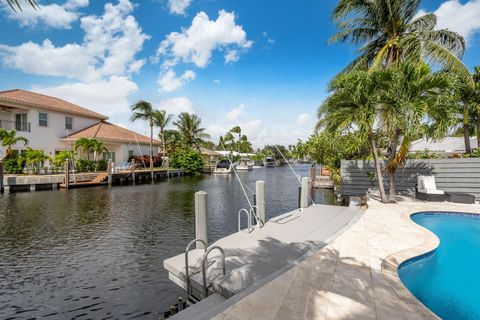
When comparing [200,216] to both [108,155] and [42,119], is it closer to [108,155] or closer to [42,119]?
[42,119]

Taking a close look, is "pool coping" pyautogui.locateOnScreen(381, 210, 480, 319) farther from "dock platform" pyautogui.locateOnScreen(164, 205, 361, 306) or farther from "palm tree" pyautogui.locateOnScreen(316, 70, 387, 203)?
"palm tree" pyautogui.locateOnScreen(316, 70, 387, 203)

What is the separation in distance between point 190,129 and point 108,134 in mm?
17181

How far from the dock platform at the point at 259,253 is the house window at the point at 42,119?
3005 centimetres

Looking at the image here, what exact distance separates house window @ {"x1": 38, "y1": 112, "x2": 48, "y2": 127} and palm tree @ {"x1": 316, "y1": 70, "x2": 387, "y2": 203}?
2999 cm

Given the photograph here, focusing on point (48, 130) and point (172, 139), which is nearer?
point (48, 130)

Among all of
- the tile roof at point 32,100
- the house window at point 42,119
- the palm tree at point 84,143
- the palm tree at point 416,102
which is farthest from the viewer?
the house window at point 42,119

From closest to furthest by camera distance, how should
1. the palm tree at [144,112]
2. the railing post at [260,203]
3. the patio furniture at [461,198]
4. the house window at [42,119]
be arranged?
the railing post at [260,203]
the patio furniture at [461,198]
the house window at [42,119]
the palm tree at [144,112]

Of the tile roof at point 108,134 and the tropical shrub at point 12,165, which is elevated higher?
the tile roof at point 108,134

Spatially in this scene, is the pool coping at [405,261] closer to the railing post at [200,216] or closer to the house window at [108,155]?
the railing post at [200,216]

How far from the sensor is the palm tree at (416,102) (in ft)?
29.7

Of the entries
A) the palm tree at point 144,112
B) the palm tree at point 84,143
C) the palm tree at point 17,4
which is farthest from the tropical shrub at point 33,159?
the palm tree at point 17,4

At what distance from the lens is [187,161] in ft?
130

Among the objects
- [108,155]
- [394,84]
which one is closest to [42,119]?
[108,155]

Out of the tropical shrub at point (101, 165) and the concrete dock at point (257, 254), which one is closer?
the concrete dock at point (257, 254)
